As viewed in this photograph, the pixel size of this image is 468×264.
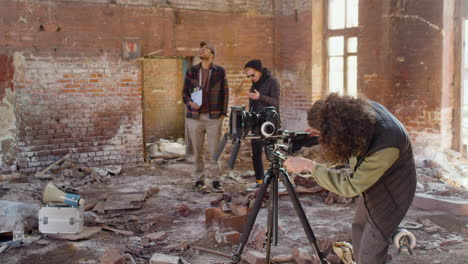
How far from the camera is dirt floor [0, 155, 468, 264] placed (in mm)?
4199

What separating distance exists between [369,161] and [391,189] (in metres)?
0.25

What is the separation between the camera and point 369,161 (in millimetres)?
2600

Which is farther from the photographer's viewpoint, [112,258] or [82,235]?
[82,235]

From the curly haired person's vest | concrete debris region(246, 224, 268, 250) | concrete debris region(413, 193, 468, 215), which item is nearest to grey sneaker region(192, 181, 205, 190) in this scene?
concrete debris region(246, 224, 268, 250)

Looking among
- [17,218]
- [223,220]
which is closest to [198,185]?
[223,220]

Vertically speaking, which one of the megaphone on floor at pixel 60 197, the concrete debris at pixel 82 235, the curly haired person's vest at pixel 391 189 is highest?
the curly haired person's vest at pixel 391 189

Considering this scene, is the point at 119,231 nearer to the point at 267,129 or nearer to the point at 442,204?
the point at 267,129

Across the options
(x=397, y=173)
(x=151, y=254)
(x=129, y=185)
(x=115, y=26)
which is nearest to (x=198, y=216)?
(x=151, y=254)

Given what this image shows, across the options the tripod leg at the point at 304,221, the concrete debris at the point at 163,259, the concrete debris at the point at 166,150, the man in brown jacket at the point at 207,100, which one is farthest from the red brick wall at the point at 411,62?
the concrete debris at the point at 163,259

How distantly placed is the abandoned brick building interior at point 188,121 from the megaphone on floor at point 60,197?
0.01 m

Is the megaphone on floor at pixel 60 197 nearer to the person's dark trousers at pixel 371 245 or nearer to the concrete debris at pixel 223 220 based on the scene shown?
the concrete debris at pixel 223 220

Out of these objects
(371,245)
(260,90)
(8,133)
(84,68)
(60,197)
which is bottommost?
(60,197)

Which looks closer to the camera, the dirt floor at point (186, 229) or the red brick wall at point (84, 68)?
the dirt floor at point (186, 229)

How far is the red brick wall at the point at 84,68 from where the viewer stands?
7.58m
